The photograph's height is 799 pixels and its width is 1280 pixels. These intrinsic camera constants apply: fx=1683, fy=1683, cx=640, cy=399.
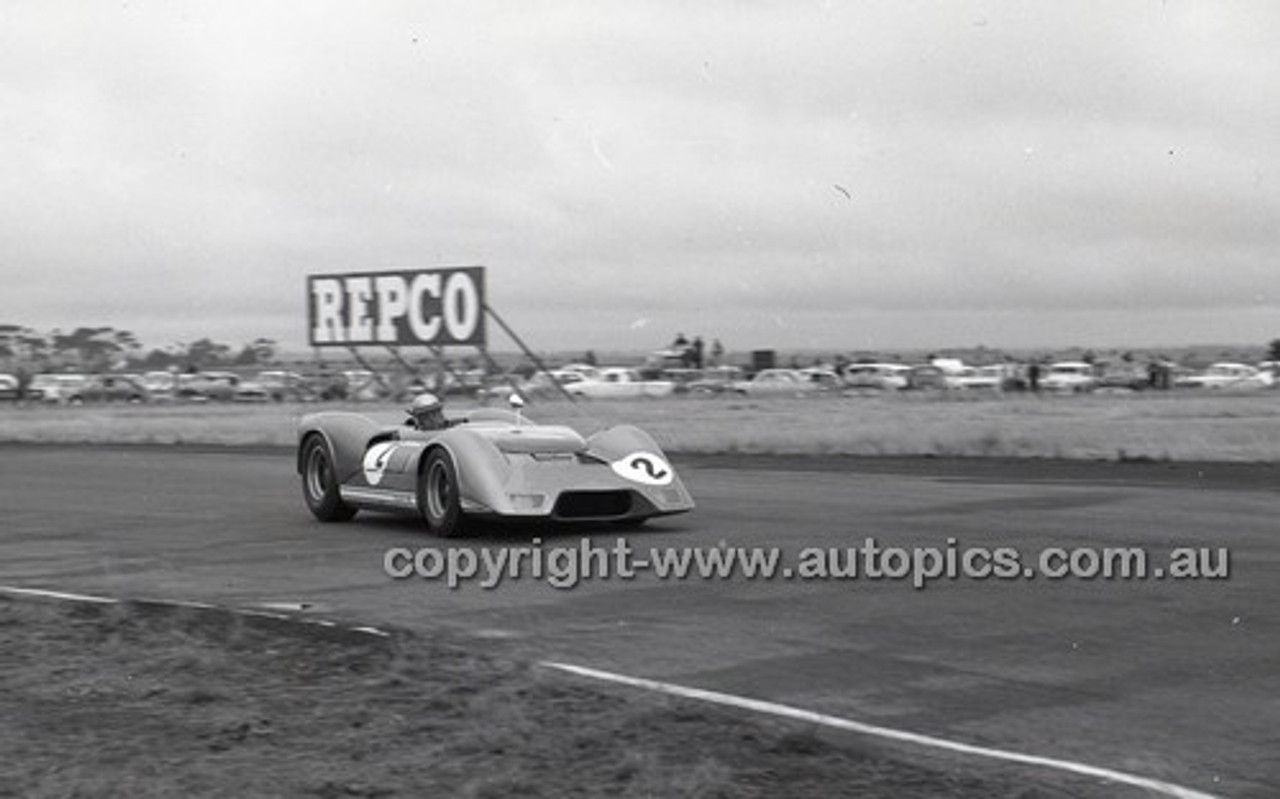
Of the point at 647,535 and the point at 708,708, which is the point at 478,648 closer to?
the point at 708,708

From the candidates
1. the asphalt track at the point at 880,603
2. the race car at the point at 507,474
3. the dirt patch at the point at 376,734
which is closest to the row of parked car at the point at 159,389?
the asphalt track at the point at 880,603

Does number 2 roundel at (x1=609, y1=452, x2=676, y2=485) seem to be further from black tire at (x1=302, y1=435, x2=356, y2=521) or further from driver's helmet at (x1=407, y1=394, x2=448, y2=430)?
black tire at (x1=302, y1=435, x2=356, y2=521)

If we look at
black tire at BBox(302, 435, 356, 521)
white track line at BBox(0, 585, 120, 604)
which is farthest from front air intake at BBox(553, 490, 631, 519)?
white track line at BBox(0, 585, 120, 604)

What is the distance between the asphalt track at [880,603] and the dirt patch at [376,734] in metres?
0.59

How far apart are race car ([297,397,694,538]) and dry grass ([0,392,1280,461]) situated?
549 millimetres

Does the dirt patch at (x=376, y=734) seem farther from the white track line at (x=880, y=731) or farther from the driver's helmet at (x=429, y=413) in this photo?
the driver's helmet at (x=429, y=413)

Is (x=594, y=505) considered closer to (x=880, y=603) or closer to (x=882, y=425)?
(x=880, y=603)

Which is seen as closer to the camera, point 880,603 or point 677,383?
point 880,603

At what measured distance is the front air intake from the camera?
1178cm

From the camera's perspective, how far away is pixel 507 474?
11680 mm

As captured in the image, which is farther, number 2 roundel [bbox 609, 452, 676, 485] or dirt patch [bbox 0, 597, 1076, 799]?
number 2 roundel [bbox 609, 452, 676, 485]

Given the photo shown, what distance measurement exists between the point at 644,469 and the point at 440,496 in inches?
59.0

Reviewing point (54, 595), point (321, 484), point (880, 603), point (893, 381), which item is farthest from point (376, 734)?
point (893, 381)

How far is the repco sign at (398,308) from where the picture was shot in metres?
38.1
